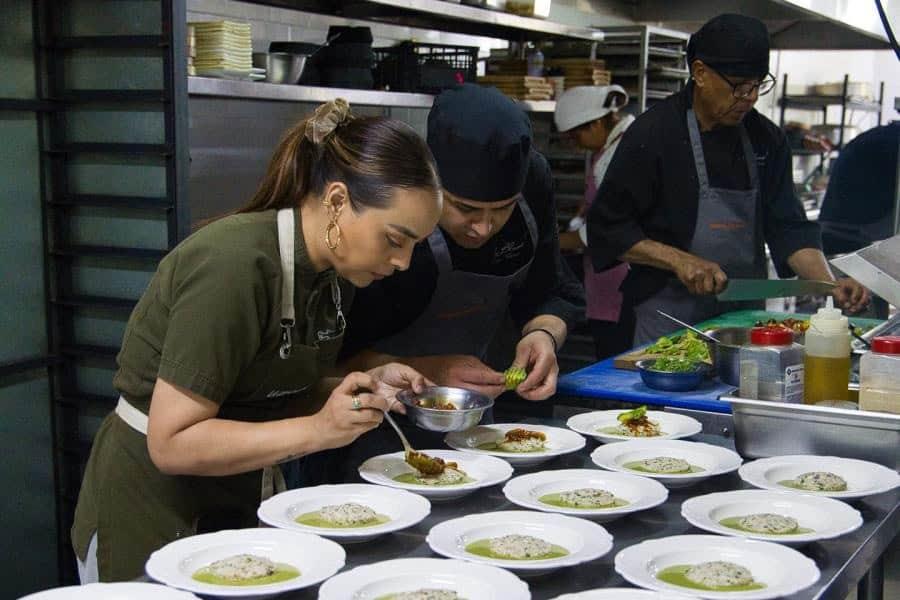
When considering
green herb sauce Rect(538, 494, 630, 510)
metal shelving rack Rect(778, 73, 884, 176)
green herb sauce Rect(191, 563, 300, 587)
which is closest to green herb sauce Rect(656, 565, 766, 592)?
green herb sauce Rect(538, 494, 630, 510)

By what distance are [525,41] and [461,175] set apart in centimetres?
374

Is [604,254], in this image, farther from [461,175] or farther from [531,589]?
[531,589]

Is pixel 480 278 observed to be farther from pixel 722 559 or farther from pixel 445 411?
pixel 722 559

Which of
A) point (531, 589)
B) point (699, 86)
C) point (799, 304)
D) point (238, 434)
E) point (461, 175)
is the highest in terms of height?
point (699, 86)

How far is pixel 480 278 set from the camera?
2877mm

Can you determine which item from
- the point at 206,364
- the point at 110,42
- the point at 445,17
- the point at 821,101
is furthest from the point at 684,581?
the point at 821,101

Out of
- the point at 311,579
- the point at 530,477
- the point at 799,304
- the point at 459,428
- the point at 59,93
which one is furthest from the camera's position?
the point at 799,304

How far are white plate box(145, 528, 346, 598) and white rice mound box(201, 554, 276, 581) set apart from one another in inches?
1.1

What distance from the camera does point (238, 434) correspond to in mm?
1908

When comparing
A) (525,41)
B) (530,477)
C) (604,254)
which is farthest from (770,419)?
(525,41)

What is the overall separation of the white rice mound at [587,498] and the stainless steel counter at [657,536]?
0.06m

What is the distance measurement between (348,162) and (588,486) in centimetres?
75

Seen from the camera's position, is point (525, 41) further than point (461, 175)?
Yes

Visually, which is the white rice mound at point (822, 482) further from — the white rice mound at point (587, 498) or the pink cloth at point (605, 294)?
the pink cloth at point (605, 294)
